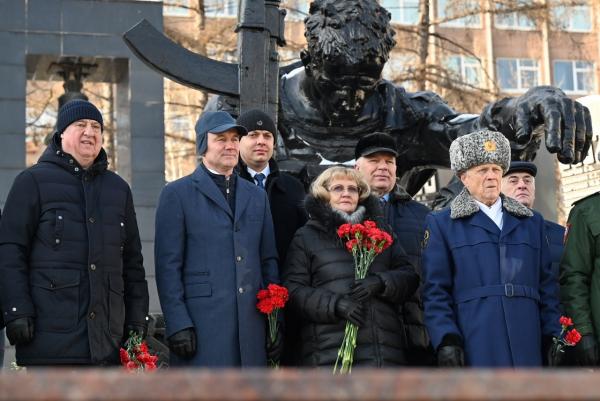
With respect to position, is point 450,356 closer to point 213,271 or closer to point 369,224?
point 369,224

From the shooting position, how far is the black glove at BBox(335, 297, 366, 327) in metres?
5.12

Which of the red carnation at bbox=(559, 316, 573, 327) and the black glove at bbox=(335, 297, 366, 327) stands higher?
the black glove at bbox=(335, 297, 366, 327)

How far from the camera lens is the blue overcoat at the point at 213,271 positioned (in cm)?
523

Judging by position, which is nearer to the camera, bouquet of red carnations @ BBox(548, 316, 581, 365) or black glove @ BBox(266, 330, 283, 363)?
bouquet of red carnations @ BBox(548, 316, 581, 365)

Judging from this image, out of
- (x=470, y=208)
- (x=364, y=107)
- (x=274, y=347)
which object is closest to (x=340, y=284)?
(x=274, y=347)

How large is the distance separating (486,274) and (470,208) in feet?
1.02

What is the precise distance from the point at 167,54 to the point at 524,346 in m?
2.70

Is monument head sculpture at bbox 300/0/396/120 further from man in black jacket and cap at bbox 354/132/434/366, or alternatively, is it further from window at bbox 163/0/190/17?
window at bbox 163/0/190/17

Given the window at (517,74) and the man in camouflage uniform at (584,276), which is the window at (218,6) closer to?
the window at (517,74)

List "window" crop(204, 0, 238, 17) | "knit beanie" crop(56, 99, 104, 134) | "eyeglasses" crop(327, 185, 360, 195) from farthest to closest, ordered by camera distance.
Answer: "window" crop(204, 0, 238, 17) → "eyeglasses" crop(327, 185, 360, 195) → "knit beanie" crop(56, 99, 104, 134)

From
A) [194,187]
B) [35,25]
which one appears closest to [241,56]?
[194,187]

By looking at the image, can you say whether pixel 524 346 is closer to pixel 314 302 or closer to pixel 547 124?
pixel 314 302

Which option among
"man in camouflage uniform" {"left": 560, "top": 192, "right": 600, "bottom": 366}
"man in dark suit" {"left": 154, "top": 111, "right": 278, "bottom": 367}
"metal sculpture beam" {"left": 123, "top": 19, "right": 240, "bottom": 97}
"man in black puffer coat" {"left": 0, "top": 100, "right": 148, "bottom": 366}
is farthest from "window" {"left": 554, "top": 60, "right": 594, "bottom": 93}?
"man in black puffer coat" {"left": 0, "top": 100, "right": 148, "bottom": 366}

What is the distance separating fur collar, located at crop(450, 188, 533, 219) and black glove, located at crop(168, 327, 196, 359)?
49.1 inches
